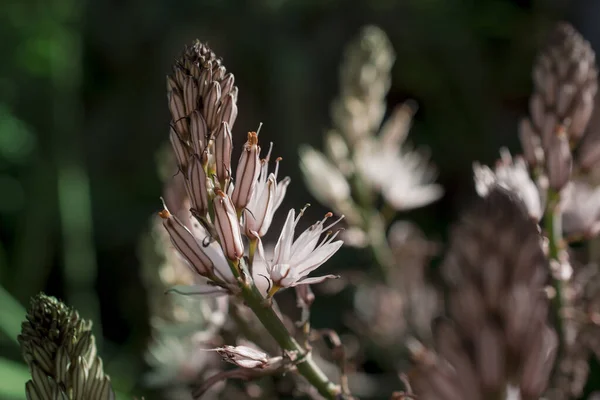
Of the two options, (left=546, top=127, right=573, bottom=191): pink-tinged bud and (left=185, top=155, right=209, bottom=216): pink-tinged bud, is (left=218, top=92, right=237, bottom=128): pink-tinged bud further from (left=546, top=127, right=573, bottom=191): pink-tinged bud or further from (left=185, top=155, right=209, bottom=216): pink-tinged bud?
(left=546, top=127, right=573, bottom=191): pink-tinged bud

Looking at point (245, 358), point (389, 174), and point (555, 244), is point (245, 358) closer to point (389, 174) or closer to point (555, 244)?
point (555, 244)

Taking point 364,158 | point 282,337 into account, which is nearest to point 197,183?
point 282,337

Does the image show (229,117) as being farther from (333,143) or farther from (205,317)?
(333,143)

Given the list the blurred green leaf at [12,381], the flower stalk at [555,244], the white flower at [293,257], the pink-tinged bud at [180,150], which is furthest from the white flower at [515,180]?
the blurred green leaf at [12,381]

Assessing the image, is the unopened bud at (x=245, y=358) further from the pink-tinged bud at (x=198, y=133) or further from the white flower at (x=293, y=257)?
the pink-tinged bud at (x=198, y=133)

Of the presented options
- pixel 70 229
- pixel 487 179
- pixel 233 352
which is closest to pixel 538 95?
pixel 487 179

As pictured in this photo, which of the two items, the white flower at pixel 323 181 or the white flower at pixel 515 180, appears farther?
the white flower at pixel 323 181
